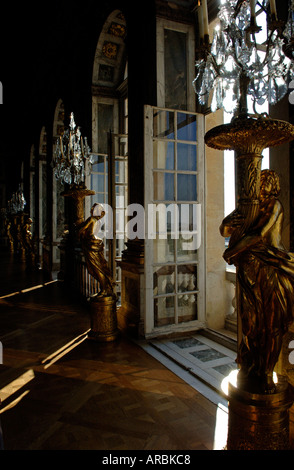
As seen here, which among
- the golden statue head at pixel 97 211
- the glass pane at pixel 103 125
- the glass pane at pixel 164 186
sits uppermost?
the glass pane at pixel 103 125

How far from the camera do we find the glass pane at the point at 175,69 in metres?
4.53

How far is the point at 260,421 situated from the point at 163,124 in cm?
349

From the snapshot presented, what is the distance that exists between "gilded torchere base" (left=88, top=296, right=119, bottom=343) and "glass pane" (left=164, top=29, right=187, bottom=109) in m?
2.72

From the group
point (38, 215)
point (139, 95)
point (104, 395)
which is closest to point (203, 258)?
point (104, 395)

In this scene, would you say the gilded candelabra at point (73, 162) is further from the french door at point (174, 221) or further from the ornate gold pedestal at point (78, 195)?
the french door at point (174, 221)

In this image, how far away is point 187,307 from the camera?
4.36 meters

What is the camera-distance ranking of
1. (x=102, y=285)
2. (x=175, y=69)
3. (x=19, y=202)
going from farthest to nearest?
(x=19, y=202), (x=175, y=69), (x=102, y=285)

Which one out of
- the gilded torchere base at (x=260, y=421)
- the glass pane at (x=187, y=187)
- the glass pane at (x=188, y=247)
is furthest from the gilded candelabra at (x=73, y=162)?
the gilded torchere base at (x=260, y=421)

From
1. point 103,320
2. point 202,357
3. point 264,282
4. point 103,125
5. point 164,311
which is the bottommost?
point 202,357

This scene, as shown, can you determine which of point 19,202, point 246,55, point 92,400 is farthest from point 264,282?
point 19,202

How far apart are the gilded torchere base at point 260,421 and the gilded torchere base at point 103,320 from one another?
2526 millimetres

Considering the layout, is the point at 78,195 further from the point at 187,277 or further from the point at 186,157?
the point at 187,277
